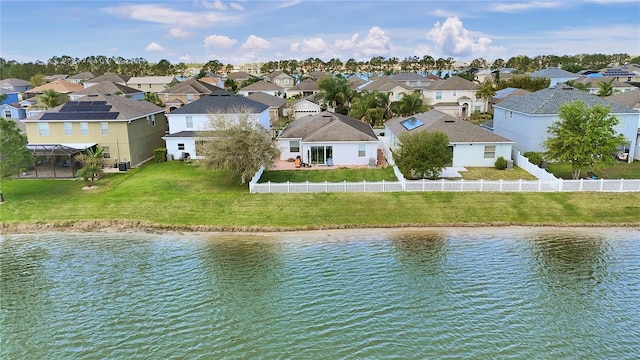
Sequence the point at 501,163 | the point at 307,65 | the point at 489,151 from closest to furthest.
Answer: the point at 501,163 < the point at 489,151 < the point at 307,65

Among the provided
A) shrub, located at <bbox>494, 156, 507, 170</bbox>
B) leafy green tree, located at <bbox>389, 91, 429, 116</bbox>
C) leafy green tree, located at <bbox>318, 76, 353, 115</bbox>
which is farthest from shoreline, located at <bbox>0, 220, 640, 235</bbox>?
leafy green tree, located at <bbox>318, 76, 353, 115</bbox>

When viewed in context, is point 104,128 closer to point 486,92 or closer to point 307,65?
point 486,92

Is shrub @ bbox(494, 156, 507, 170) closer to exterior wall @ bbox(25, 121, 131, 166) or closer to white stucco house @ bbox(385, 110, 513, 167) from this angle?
white stucco house @ bbox(385, 110, 513, 167)

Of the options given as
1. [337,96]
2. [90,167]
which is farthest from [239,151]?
[337,96]

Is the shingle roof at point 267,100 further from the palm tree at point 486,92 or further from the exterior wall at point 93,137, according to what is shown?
the palm tree at point 486,92

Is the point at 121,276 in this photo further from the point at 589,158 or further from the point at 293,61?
the point at 293,61

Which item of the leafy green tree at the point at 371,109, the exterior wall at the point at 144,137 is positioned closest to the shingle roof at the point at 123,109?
the exterior wall at the point at 144,137
